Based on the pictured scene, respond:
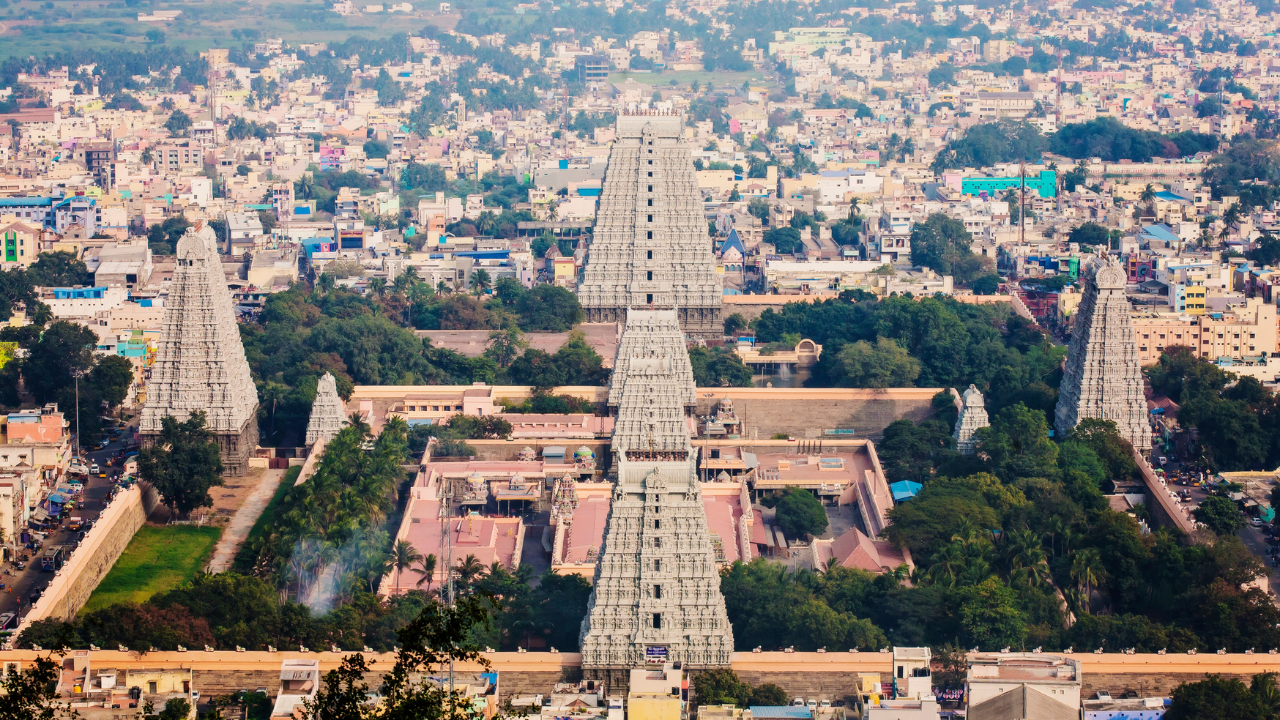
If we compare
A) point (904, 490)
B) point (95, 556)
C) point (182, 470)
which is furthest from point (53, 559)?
point (904, 490)

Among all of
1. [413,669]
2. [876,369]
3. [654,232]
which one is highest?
[413,669]

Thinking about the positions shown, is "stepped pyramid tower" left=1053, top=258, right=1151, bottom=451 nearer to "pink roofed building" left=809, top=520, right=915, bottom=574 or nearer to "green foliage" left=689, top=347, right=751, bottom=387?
"pink roofed building" left=809, top=520, right=915, bottom=574

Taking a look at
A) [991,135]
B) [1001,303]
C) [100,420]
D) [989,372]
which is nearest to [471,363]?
[100,420]

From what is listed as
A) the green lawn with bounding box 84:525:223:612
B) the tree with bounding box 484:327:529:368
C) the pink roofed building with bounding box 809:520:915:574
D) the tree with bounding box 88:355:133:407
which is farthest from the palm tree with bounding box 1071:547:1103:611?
the tree with bounding box 88:355:133:407

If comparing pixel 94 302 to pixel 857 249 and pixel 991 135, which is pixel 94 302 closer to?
pixel 857 249

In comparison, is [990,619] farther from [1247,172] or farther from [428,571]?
[1247,172]

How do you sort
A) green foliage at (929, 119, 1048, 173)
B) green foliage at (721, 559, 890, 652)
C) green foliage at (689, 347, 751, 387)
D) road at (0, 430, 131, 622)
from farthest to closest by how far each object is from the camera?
green foliage at (929, 119, 1048, 173)
green foliage at (689, 347, 751, 387)
road at (0, 430, 131, 622)
green foliage at (721, 559, 890, 652)

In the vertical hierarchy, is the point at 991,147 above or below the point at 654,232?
below
